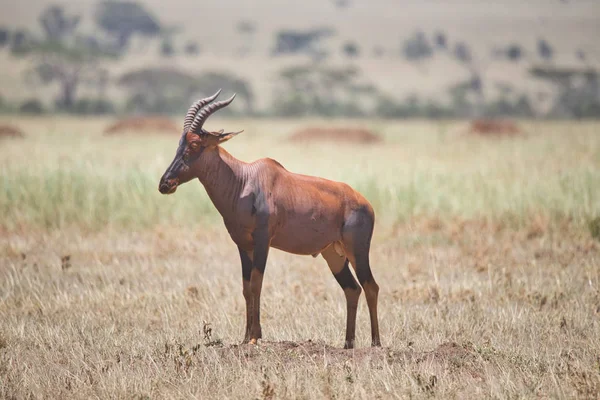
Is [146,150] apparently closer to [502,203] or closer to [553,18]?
[502,203]

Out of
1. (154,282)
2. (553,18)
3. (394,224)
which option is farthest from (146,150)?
(553,18)

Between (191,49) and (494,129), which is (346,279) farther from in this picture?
(191,49)

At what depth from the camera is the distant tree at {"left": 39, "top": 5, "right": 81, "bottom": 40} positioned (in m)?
93.8

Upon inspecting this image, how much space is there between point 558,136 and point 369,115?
26.5m

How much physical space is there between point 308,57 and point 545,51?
26.3 m

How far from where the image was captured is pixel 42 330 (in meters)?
7.76

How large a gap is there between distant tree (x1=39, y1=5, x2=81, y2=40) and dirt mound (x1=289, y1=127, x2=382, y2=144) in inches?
2594

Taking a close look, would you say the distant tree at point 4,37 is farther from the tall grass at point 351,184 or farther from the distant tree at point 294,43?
the tall grass at point 351,184

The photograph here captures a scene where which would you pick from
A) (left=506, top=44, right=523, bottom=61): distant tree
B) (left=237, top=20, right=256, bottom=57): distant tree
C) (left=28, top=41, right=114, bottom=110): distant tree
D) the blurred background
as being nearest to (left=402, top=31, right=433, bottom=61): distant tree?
the blurred background

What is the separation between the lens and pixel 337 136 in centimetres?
3309

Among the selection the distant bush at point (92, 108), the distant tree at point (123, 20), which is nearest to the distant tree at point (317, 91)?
the distant bush at point (92, 108)

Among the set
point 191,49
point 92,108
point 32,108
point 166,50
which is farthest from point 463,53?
point 32,108

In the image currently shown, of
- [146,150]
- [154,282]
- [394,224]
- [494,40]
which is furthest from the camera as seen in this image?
[494,40]

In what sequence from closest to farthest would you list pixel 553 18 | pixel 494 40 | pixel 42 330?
pixel 42 330 → pixel 494 40 → pixel 553 18
